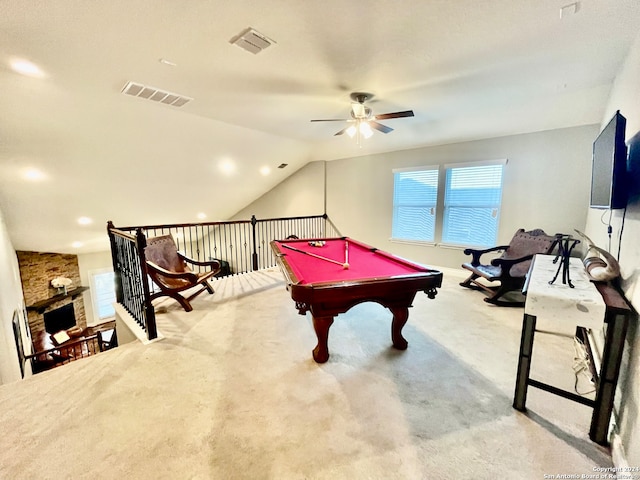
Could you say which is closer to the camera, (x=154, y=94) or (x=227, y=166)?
(x=154, y=94)

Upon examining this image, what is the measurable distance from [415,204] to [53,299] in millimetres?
9381

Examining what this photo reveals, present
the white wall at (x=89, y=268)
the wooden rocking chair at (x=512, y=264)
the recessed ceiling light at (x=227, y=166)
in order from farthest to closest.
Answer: the white wall at (x=89, y=268) < the recessed ceiling light at (x=227, y=166) < the wooden rocking chair at (x=512, y=264)

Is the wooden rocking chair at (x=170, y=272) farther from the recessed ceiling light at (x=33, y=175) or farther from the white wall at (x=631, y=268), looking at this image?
the white wall at (x=631, y=268)

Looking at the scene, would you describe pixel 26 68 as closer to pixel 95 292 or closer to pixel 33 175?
pixel 33 175

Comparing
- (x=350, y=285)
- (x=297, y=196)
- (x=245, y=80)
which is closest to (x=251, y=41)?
(x=245, y=80)

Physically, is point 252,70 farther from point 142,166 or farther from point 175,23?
point 142,166

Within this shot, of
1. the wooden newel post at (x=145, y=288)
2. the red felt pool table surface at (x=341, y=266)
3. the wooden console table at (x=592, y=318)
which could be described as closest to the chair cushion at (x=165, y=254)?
the wooden newel post at (x=145, y=288)

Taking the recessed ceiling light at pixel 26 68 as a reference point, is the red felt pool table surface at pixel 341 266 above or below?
below

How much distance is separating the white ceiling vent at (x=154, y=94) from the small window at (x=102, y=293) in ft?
22.6

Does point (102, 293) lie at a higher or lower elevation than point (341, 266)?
lower

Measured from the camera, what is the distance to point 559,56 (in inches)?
94.0

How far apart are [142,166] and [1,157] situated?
1.58 m

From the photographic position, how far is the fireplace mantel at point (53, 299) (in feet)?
22.9

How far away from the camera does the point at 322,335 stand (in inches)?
92.5
